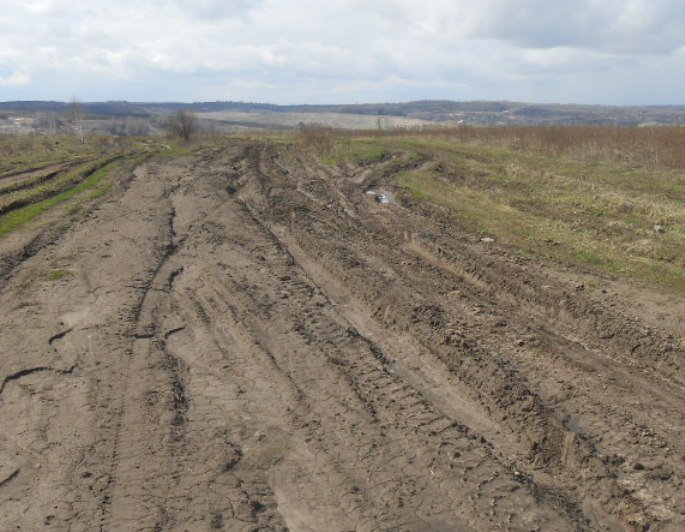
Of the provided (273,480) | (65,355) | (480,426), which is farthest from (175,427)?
(480,426)

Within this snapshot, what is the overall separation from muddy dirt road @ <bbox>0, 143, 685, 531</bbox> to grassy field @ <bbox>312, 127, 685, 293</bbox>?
6.75ft

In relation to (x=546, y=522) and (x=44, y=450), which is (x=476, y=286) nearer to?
(x=546, y=522)

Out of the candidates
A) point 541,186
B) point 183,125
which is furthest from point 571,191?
point 183,125

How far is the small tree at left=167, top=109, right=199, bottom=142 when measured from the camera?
1934 inches

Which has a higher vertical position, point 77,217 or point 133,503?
point 77,217

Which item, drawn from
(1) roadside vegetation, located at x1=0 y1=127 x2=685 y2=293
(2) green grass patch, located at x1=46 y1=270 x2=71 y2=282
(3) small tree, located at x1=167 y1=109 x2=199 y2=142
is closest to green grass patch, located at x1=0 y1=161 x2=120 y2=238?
(1) roadside vegetation, located at x1=0 y1=127 x2=685 y2=293

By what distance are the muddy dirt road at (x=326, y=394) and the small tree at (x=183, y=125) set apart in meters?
38.9

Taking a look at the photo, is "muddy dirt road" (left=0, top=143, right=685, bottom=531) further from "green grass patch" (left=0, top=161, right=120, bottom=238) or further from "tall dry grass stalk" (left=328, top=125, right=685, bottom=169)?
"tall dry grass stalk" (left=328, top=125, right=685, bottom=169)

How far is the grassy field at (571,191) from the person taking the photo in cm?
1277

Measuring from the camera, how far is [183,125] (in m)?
49.2

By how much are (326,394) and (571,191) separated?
16.0 m

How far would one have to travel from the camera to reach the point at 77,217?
619 inches

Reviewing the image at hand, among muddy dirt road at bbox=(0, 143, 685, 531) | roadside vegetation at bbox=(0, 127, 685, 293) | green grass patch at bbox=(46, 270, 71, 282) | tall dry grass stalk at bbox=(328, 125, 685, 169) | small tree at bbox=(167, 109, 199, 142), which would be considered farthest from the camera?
small tree at bbox=(167, 109, 199, 142)

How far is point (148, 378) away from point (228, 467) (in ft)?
6.86
